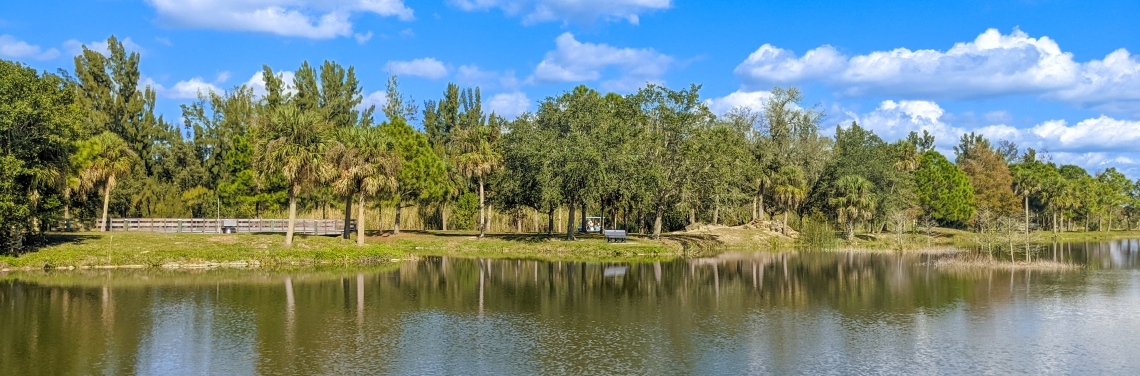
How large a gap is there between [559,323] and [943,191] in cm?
8622

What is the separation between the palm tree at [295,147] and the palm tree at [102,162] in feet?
51.1

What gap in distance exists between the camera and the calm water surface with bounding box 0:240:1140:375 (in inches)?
970

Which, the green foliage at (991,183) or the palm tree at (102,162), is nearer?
the palm tree at (102,162)

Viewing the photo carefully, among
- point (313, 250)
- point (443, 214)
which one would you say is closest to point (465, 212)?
point (443, 214)

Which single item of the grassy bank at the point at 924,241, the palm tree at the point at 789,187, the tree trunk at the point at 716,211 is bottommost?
the grassy bank at the point at 924,241

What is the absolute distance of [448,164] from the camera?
83688 mm

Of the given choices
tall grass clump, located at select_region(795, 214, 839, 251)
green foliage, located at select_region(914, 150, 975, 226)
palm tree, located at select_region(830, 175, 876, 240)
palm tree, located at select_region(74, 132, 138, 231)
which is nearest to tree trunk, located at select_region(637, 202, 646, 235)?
tall grass clump, located at select_region(795, 214, 839, 251)

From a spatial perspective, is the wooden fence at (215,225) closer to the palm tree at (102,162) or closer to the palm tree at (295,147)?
the palm tree at (102,162)

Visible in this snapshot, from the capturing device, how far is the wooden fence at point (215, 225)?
65.8 metres

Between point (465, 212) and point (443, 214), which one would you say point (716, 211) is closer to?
point (465, 212)

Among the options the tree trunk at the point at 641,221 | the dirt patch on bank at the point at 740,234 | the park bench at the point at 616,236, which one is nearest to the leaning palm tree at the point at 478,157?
the park bench at the point at 616,236

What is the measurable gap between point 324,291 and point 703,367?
22.8 metres

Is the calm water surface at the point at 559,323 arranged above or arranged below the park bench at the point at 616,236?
below

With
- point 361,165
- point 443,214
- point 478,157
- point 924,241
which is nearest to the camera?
point 361,165
